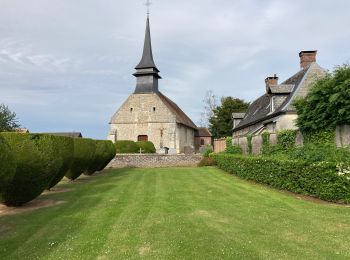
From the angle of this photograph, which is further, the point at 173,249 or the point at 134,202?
the point at 134,202

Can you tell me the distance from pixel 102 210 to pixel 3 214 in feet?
8.15

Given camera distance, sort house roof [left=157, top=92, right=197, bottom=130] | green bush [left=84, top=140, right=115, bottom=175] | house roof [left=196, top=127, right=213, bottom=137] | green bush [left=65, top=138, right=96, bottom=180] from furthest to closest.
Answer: house roof [left=196, top=127, right=213, bottom=137], house roof [left=157, top=92, right=197, bottom=130], green bush [left=84, top=140, right=115, bottom=175], green bush [left=65, top=138, right=96, bottom=180]

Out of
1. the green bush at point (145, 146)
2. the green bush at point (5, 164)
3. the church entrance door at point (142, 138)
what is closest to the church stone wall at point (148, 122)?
the church entrance door at point (142, 138)

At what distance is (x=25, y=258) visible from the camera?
5.78 m

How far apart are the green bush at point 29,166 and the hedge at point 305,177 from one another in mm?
7691

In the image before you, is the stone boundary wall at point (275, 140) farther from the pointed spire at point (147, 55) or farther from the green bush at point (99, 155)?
the pointed spire at point (147, 55)

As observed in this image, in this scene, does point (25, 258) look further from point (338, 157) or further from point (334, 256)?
point (338, 157)

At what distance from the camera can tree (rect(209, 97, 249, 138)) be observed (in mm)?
53625

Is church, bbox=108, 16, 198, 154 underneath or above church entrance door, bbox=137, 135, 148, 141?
above

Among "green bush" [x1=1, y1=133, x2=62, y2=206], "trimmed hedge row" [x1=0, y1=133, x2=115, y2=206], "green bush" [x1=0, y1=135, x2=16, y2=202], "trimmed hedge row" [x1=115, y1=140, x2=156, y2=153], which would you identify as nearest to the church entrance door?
"trimmed hedge row" [x1=115, y1=140, x2=156, y2=153]

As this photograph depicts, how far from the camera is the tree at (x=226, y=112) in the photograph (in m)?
53.6

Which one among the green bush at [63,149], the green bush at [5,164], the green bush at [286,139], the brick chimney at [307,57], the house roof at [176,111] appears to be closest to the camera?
the green bush at [5,164]

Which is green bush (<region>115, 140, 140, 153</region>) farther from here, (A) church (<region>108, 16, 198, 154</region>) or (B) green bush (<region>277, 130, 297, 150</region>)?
(B) green bush (<region>277, 130, 297, 150</region>)

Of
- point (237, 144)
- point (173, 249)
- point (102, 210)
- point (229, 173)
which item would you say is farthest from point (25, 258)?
point (237, 144)
